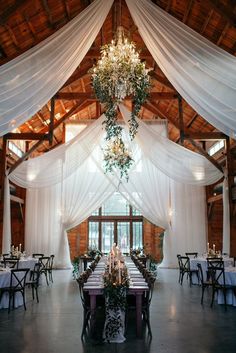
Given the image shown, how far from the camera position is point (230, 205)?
10570 mm

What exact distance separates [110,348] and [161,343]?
0.67 metres

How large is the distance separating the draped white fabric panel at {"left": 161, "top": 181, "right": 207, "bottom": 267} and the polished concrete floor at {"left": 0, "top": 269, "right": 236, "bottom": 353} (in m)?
5.71

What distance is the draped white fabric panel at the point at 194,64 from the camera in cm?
405

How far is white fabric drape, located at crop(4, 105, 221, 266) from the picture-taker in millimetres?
9141

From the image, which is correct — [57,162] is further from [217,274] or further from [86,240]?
[86,240]

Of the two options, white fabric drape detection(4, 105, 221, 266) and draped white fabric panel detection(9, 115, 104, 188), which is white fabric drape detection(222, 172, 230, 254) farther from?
draped white fabric panel detection(9, 115, 104, 188)

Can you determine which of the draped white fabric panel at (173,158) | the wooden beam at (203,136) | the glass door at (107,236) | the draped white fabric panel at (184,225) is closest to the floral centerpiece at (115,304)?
the draped white fabric panel at (173,158)

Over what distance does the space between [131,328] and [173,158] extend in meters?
4.94

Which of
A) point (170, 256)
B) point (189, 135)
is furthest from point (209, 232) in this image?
point (189, 135)

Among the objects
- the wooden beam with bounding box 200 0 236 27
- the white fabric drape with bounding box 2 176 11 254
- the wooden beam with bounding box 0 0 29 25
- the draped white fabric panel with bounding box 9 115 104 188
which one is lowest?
the white fabric drape with bounding box 2 176 11 254

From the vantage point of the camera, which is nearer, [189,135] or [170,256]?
[189,135]

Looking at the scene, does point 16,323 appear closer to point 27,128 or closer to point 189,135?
point 189,135

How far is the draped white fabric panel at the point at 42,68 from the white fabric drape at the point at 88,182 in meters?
4.19

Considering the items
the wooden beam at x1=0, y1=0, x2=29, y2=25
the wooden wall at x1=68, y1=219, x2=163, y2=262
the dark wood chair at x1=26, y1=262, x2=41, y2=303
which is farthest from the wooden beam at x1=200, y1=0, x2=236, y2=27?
the wooden wall at x1=68, y1=219, x2=163, y2=262
